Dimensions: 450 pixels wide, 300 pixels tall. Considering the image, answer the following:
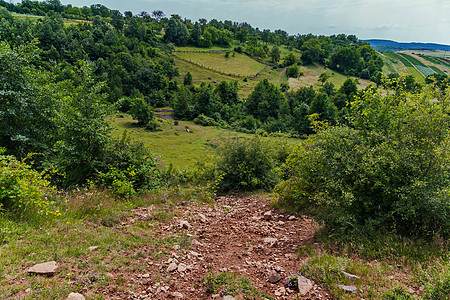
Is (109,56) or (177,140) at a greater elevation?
(109,56)

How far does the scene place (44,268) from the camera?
14.8 ft

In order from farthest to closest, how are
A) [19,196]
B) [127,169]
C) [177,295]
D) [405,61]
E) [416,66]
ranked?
[405,61]
[416,66]
[127,169]
[19,196]
[177,295]

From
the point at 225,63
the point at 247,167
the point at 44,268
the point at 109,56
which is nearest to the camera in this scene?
the point at 44,268

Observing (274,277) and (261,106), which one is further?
(261,106)

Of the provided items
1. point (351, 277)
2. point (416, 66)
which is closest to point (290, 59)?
point (416, 66)

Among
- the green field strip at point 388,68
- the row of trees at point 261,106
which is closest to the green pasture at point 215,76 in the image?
the row of trees at point 261,106

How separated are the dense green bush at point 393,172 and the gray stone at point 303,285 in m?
2.28

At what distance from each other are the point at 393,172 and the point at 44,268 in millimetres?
9325

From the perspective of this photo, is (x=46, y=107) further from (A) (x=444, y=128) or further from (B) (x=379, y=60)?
(B) (x=379, y=60)

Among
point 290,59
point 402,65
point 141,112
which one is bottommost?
point 141,112

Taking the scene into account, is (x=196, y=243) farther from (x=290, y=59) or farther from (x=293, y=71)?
(x=290, y=59)

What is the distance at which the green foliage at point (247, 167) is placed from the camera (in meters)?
15.1

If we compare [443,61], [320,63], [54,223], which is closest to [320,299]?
[54,223]

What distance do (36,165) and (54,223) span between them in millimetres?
5547
